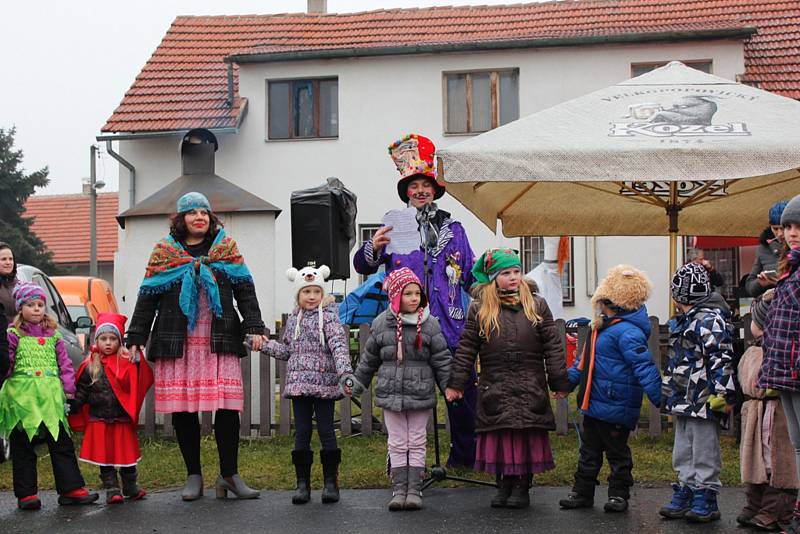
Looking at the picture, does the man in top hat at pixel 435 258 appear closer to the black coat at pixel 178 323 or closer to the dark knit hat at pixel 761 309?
the black coat at pixel 178 323

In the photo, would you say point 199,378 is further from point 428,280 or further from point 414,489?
point 428,280

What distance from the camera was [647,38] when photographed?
20.0 meters

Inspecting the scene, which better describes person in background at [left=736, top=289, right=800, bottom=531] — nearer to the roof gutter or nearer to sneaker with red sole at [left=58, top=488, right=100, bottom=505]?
sneaker with red sole at [left=58, top=488, right=100, bottom=505]

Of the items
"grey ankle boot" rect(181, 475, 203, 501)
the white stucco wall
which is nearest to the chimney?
the white stucco wall

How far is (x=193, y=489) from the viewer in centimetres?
661

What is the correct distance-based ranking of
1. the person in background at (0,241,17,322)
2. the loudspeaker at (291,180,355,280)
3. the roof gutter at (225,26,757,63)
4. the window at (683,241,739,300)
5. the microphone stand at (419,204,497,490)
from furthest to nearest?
the window at (683,241,739,300) → the roof gutter at (225,26,757,63) → the loudspeaker at (291,180,355,280) → the person in background at (0,241,17,322) → the microphone stand at (419,204,497,490)

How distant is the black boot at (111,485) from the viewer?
656 cm

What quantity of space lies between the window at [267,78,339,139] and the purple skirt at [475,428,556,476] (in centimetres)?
1624

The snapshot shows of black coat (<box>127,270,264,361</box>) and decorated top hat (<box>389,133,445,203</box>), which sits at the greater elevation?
decorated top hat (<box>389,133,445,203</box>)

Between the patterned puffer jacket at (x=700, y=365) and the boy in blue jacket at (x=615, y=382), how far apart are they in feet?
0.55

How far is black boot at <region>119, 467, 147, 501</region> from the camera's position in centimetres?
669

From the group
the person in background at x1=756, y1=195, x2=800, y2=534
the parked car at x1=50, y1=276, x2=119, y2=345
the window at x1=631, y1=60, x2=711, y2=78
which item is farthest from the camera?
the window at x1=631, y1=60, x2=711, y2=78

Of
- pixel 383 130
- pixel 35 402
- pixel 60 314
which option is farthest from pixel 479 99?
pixel 35 402

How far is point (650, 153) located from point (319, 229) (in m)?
3.92
